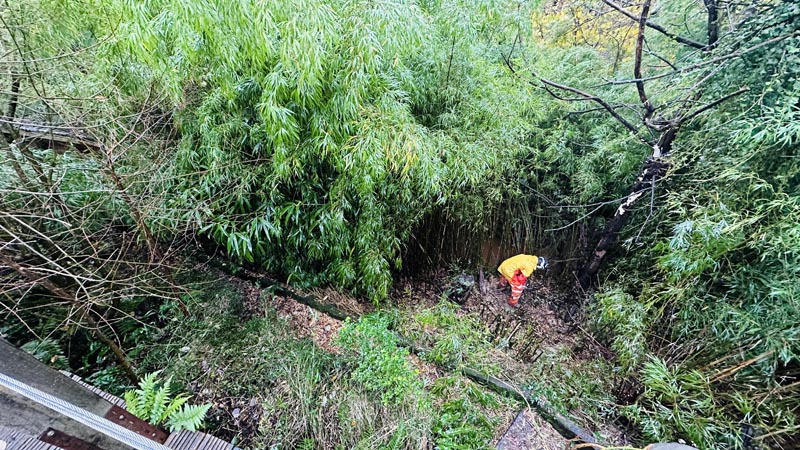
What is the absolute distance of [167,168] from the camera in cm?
227

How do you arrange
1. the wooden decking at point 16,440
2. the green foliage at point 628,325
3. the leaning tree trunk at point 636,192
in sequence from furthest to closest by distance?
1. the leaning tree trunk at point 636,192
2. the green foliage at point 628,325
3. the wooden decking at point 16,440

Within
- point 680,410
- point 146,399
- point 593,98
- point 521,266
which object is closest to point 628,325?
point 680,410

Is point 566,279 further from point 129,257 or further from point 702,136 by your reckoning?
point 129,257

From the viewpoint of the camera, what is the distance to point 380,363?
2.07 m

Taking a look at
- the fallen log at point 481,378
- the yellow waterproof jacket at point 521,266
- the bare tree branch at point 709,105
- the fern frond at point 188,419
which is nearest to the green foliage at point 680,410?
the fallen log at point 481,378

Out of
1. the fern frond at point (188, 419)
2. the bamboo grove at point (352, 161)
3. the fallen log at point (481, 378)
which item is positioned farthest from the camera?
the fallen log at point (481, 378)

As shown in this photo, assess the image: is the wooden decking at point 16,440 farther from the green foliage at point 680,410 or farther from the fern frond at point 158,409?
the green foliage at point 680,410

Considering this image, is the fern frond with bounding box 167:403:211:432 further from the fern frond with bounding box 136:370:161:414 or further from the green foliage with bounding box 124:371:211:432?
the fern frond with bounding box 136:370:161:414

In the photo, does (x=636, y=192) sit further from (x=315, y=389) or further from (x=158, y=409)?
(x=158, y=409)

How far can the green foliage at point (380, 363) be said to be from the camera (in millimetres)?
1967

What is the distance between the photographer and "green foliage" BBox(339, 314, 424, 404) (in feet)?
6.45

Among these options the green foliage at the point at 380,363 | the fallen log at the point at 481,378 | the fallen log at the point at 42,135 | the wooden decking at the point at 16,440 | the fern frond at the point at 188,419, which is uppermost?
the fallen log at the point at 42,135

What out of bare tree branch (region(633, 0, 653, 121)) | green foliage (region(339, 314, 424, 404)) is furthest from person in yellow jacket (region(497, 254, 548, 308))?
green foliage (region(339, 314, 424, 404))

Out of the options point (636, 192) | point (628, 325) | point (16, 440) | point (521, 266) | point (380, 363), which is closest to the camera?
point (16, 440)
